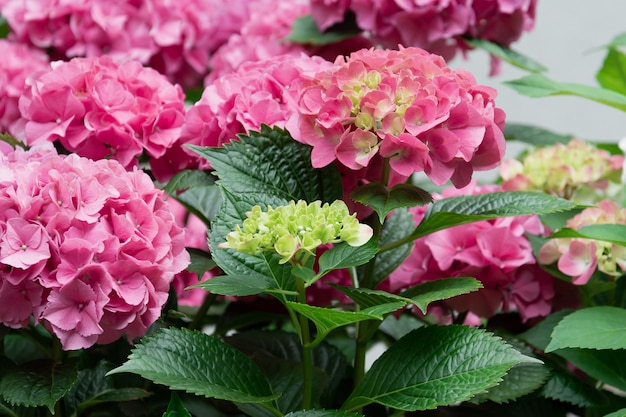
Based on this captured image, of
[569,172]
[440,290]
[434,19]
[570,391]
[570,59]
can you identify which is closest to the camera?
[440,290]

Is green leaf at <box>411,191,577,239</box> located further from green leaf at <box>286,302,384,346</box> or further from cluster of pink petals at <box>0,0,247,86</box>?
cluster of pink petals at <box>0,0,247,86</box>

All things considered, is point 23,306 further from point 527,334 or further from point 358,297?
point 527,334

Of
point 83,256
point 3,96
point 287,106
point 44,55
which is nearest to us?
point 83,256

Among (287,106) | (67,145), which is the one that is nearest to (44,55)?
(67,145)

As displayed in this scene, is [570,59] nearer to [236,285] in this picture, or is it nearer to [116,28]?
[116,28]

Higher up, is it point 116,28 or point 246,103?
point 246,103

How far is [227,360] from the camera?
25.2 inches

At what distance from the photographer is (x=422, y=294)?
2.18 feet

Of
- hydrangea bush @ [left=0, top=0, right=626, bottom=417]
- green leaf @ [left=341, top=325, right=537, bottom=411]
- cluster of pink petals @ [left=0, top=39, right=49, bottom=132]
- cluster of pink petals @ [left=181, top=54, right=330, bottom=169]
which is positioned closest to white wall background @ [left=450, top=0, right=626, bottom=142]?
hydrangea bush @ [left=0, top=0, right=626, bottom=417]

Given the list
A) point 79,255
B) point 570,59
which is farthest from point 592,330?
point 570,59

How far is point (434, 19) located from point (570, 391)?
0.44 m

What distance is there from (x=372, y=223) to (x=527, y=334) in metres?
0.18

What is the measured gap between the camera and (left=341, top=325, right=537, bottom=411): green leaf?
58cm

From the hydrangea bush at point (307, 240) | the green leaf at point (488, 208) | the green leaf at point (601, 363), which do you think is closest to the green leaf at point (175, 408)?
the hydrangea bush at point (307, 240)
